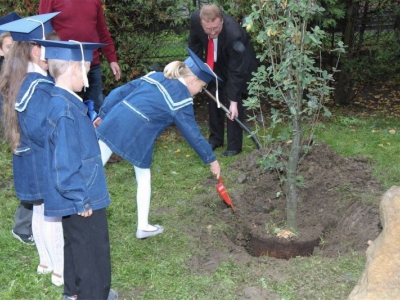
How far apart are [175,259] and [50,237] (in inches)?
41.1

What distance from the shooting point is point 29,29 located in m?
3.83

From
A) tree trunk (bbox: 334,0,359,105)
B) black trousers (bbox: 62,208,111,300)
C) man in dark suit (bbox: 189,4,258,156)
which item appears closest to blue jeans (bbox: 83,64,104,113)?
man in dark suit (bbox: 189,4,258,156)

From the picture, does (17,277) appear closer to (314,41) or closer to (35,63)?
(35,63)

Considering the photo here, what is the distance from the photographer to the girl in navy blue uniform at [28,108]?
385cm

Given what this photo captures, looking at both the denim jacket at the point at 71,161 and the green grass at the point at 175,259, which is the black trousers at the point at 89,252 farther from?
the green grass at the point at 175,259

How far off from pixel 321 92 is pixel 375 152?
277 cm

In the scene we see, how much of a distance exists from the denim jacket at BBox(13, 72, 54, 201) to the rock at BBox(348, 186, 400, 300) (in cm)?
211

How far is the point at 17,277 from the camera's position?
14.9ft

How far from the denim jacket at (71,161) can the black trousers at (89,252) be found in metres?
0.12

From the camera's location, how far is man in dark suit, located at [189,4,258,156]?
680 cm

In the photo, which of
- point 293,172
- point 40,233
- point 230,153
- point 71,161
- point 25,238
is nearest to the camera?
point 71,161

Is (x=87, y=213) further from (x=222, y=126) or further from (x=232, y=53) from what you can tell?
(x=222, y=126)

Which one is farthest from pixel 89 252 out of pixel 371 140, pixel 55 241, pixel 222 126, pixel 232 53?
pixel 371 140

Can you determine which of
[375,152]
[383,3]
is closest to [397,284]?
[375,152]
